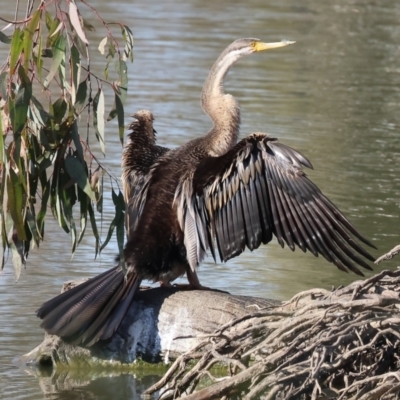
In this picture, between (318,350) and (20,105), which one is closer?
(318,350)

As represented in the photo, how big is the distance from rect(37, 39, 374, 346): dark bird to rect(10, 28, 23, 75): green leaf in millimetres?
1351

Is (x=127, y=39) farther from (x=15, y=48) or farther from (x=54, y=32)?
(x=15, y=48)

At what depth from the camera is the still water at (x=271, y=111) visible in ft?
21.6

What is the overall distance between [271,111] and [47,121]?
24.8 ft

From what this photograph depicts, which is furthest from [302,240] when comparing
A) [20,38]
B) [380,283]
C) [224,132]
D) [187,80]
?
[187,80]

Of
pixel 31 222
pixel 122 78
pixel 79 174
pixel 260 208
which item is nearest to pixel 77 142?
pixel 79 174

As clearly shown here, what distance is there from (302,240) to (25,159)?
4.98 ft

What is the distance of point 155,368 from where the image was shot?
548 centimetres

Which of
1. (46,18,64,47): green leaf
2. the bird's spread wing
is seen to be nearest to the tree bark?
the bird's spread wing

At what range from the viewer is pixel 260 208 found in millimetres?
5574

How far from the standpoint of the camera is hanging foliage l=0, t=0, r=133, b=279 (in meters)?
4.56

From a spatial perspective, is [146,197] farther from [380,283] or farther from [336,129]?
[336,129]

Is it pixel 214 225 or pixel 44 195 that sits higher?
pixel 44 195

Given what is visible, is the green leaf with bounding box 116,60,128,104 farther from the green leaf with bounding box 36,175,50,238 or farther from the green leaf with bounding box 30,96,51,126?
the green leaf with bounding box 36,175,50,238
